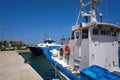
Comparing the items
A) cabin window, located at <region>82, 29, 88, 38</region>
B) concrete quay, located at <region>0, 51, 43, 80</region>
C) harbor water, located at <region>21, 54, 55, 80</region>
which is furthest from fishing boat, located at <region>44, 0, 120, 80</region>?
harbor water, located at <region>21, 54, 55, 80</region>

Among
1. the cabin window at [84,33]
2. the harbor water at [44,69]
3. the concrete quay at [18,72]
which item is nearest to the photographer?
the cabin window at [84,33]

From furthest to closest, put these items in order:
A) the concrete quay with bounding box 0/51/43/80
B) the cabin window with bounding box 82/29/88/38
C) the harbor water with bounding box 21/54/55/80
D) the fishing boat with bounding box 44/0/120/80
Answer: the harbor water with bounding box 21/54/55/80
the concrete quay with bounding box 0/51/43/80
the cabin window with bounding box 82/29/88/38
the fishing boat with bounding box 44/0/120/80

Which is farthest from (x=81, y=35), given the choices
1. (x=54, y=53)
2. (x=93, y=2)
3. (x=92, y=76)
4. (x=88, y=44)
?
(x=54, y=53)

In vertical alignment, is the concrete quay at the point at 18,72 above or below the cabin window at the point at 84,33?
below

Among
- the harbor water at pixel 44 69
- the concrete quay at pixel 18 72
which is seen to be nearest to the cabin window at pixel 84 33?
the concrete quay at pixel 18 72

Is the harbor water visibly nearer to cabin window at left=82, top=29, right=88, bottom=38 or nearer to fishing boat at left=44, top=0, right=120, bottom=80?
fishing boat at left=44, top=0, right=120, bottom=80

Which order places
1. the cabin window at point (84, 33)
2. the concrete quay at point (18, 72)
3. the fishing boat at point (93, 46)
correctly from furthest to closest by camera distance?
the concrete quay at point (18, 72) → the cabin window at point (84, 33) → the fishing boat at point (93, 46)

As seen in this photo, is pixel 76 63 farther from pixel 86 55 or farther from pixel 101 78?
pixel 101 78

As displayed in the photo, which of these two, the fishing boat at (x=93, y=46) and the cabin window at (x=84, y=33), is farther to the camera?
the cabin window at (x=84, y=33)

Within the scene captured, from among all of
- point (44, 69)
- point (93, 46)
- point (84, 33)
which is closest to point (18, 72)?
point (44, 69)

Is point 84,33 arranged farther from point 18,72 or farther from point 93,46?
point 18,72

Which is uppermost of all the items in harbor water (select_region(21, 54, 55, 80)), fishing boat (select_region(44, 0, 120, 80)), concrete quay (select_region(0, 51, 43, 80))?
fishing boat (select_region(44, 0, 120, 80))

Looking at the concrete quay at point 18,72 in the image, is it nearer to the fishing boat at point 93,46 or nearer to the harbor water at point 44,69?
the harbor water at point 44,69

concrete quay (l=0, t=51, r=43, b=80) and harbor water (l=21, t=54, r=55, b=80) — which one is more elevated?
concrete quay (l=0, t=51, r=43, b=80)
